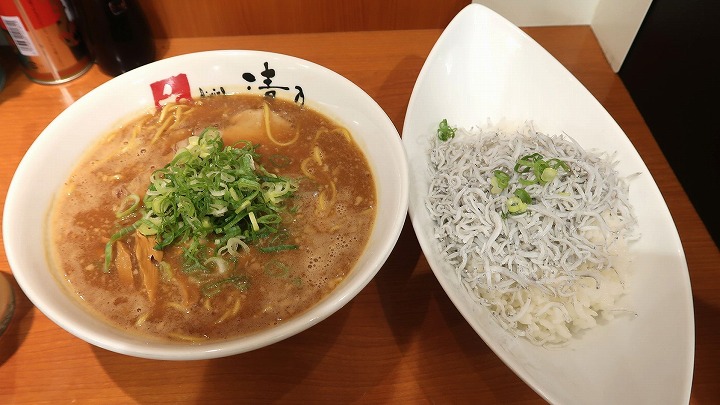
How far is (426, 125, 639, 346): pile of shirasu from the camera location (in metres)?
1.12

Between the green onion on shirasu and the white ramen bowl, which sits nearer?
the white ramen bowl

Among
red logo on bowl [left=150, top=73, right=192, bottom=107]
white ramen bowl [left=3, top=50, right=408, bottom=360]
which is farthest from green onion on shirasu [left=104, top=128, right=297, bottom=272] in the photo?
red logo on bowl [left=150, top=73, right=192, bottom=107]

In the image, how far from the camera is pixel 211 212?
1.09 meters

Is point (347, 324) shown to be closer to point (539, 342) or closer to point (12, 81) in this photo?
point (539, 342)

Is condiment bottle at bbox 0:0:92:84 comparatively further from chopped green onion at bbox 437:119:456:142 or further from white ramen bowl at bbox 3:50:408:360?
chopped green onion at bbox 437:119:456:142

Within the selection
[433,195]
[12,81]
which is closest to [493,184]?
[433,195]

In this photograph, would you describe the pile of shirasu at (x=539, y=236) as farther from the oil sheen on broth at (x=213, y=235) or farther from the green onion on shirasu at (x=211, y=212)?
the green onion on shirasu at (x=211, y=212)

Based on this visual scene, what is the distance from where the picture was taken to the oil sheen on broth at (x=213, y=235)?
102 cm

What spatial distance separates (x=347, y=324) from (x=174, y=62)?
79 cm

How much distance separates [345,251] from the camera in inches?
42.9

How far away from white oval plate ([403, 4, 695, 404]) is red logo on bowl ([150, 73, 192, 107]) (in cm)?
60

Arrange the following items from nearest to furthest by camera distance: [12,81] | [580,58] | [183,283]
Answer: [183,283], [12,81], [580,58]

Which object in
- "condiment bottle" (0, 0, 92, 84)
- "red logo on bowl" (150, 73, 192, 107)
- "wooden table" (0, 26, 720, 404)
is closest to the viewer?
"wooden table" (0, 26, 720, 404)

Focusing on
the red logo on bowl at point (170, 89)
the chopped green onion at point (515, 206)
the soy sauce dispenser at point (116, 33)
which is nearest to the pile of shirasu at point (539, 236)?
the chopped green onion at point (515, 206)
